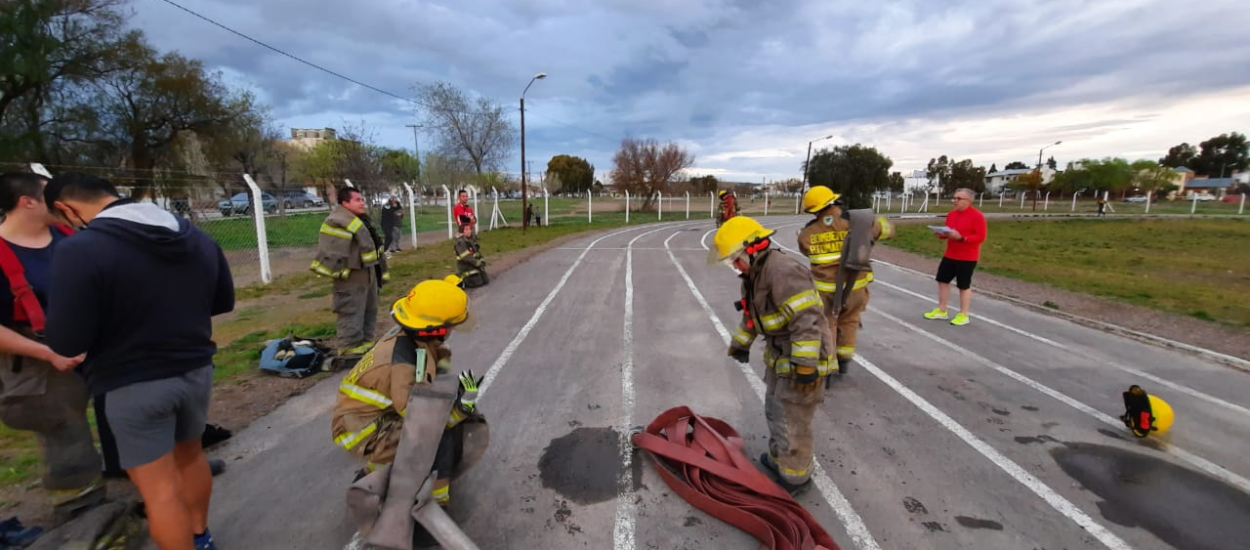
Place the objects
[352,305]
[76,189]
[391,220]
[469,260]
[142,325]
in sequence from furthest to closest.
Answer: [391,220], [469,260], [352,305], [76,189], [142,325]

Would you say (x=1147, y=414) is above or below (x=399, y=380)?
below

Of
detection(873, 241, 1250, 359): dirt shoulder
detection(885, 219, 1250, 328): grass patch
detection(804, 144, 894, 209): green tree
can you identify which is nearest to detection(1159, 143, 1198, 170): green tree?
detection(804, 144, 894, 209): green tree

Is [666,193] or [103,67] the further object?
[666,193]

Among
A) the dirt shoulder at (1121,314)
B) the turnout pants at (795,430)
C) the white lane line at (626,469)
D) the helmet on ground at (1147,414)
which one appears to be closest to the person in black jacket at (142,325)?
the white lane line at (626,469)

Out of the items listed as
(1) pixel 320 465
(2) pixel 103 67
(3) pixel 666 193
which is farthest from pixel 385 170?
(1) pixel 320 465

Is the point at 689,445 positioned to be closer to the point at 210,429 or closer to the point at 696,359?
the point at 696,359

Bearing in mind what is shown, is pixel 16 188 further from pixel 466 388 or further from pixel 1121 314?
pixel 1121 314

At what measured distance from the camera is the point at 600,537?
276cm

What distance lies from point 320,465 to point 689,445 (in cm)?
248

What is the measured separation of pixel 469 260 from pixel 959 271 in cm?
793

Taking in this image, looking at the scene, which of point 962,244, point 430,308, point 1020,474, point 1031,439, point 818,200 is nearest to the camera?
point 430,308

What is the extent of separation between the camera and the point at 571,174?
88125 mm

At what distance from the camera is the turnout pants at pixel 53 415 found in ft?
8.01

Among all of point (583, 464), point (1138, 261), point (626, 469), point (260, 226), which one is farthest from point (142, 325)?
point (1138, 261)
